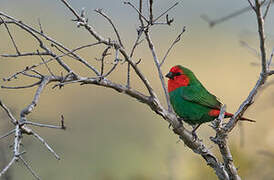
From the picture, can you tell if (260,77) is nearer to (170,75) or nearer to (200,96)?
(200,96)

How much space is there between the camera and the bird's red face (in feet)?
18.1

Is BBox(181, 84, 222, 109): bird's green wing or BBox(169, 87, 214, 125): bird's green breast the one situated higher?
BBox(181, 84, 222, 109): bird's green wing

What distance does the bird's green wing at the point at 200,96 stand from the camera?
5.10m

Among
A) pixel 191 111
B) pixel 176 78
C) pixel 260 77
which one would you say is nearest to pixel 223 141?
Result: pixel 260 77

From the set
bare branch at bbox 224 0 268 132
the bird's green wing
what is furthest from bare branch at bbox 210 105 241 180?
the bird's green wing

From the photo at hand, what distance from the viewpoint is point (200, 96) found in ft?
17.2

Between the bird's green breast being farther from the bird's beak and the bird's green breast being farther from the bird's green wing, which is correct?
the bird's beak

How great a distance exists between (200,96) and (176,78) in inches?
18.6

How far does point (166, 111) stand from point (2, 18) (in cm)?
157

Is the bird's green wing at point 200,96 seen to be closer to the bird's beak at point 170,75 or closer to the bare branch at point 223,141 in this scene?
the bird's beak at point 170,75

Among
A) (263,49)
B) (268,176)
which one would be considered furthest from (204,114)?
(263,49)

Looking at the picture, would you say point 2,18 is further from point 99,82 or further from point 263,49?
point 263,49

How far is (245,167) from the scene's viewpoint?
24.0ft

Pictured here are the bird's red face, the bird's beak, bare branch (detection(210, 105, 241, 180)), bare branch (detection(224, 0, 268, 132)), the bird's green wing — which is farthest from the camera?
the bird's beak
